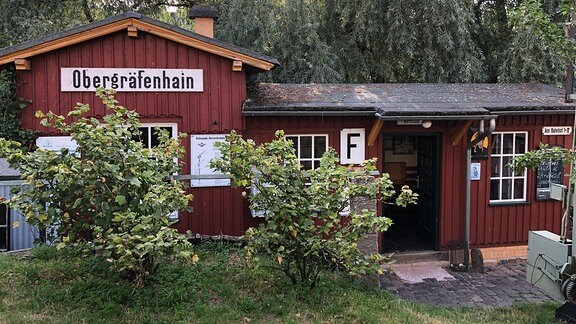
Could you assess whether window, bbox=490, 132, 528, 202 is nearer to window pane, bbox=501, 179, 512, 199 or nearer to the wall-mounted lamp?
window pane, bbox=501, 179, 512, 199

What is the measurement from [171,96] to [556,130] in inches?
270

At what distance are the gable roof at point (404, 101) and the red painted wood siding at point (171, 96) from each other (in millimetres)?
533

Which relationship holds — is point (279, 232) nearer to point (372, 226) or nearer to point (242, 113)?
point (372, 226)

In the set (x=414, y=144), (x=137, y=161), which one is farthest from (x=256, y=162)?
(x=414, y=144)

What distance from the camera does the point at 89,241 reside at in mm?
5379

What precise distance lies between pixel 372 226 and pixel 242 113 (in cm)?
343

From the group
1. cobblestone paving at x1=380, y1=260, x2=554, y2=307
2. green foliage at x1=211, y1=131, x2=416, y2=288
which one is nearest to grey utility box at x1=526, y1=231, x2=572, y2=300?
cobblestone paving at x1=380, y1=260, x2=554, y2=307

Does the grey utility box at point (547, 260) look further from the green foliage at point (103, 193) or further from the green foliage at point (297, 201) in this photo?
the green foliage at point (103, 193)

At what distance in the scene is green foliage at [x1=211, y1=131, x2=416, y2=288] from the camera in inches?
213

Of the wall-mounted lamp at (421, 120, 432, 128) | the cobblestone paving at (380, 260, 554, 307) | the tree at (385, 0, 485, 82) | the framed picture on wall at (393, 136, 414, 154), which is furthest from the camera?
the tree at (385, 0, 485, 82)

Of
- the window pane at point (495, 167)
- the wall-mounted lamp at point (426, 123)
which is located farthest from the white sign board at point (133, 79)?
the window pane at point (495, 167)

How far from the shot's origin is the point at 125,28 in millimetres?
7703

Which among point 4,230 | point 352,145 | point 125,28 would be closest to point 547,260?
point 352,145

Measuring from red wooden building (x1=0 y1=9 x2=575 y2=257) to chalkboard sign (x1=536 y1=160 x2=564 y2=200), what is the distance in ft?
0.07
